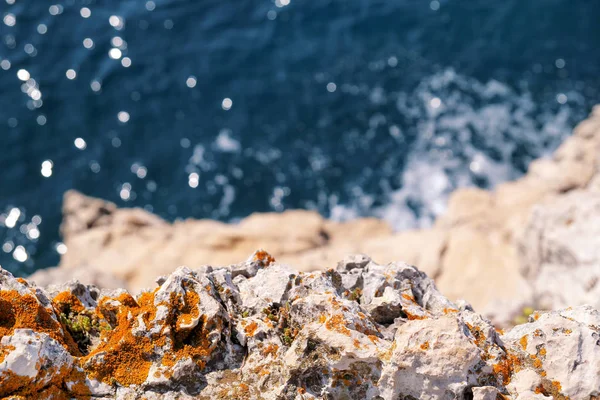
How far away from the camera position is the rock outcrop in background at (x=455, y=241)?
1469cm

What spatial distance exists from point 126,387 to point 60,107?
24738mm

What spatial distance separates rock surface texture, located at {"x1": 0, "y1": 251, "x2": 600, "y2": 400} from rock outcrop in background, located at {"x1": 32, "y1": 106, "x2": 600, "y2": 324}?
20.2 feet

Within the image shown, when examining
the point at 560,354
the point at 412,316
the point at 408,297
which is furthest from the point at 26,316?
the point at 560,354

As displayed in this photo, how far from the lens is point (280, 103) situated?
28.5 metres

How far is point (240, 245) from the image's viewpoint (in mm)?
20578

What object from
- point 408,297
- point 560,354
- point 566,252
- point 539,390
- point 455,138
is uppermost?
point 560,354

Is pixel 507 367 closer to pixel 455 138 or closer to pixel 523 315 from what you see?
pixel 523 315

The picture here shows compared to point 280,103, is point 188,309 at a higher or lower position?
higher

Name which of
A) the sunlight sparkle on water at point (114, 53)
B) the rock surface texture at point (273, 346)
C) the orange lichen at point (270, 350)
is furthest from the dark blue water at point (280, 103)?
the orange lichen at point (270, 350)

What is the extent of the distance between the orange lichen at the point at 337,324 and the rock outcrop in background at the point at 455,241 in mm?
8391

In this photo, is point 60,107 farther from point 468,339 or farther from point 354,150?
point 468,339

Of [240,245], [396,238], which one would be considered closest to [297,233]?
[240,245]

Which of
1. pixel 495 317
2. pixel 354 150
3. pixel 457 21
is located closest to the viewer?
pixel 495 317

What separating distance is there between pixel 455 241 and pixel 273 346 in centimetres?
1374
